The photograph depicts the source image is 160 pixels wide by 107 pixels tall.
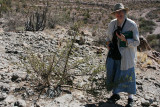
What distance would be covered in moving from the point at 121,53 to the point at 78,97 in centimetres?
112

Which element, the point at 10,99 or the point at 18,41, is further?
the point at 18,41

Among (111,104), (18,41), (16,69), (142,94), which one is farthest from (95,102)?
(18,41)

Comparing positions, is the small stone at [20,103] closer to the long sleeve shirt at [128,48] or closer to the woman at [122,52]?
the woman at [122,52]

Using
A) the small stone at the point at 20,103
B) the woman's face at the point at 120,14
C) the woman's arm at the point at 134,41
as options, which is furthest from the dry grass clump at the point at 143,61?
the small stone at the point at 20,103

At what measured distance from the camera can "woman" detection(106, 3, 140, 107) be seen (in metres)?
3.36

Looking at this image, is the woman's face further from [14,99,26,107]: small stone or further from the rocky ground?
[14,99,26,107]: small stone

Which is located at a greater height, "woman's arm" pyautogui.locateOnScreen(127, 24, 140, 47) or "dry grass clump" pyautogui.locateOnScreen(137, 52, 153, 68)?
"woman's arm" pyautogui.locateOnScreen(127, 24, 140, 47)

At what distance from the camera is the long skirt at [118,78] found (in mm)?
3533

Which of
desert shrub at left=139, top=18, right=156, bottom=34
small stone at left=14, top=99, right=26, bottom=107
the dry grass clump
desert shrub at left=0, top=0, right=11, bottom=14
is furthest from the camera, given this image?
desert shrub at left=139, top=18, right=156, bottom=34

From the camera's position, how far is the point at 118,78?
364 centimetres

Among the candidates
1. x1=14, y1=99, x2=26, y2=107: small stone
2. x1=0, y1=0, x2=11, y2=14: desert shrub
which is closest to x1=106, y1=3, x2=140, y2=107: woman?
x1=14, y1=99, x2=26, y2=107: small stone

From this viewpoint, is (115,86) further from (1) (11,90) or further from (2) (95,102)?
(1) (11,90)

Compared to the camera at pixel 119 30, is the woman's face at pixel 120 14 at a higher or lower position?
higher

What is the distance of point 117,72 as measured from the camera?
12.0 ft
